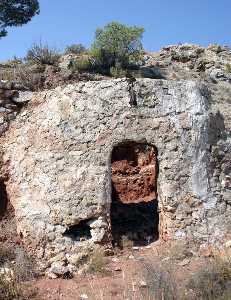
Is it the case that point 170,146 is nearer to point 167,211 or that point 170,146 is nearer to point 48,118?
point 167,211

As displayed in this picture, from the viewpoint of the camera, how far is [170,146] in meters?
9.10

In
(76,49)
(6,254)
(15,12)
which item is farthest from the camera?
Result: (76,49)

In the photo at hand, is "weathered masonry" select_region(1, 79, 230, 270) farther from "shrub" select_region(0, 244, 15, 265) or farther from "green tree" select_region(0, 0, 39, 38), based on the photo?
"green tree" select_region(0, 0, 39, 38)

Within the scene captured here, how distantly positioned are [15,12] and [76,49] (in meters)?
4.65

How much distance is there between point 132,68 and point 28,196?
34.6 feet

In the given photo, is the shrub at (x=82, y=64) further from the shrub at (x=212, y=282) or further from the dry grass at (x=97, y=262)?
the shrub at (x=212, y=282)

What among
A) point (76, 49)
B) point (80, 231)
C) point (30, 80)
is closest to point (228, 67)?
point (76, 49)

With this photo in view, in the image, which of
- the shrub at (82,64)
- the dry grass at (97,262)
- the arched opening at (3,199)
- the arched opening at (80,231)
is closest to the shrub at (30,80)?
the arched opening at (3,199)

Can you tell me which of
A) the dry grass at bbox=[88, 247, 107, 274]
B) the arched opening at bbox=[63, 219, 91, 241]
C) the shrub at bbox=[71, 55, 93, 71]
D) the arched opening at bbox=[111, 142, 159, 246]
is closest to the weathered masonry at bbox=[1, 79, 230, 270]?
the arched opening at bbox=[63, 219, 91, 241]

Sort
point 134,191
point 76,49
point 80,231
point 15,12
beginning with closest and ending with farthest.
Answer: point 80,231 < point 134,191 < point 15,12 < point 76,49

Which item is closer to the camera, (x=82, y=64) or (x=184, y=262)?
(x=184, y=262)

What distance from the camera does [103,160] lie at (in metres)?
8.99

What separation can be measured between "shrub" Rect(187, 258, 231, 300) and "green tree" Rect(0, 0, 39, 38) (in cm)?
1161

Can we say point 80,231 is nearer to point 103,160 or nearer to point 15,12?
A: point 103,160
